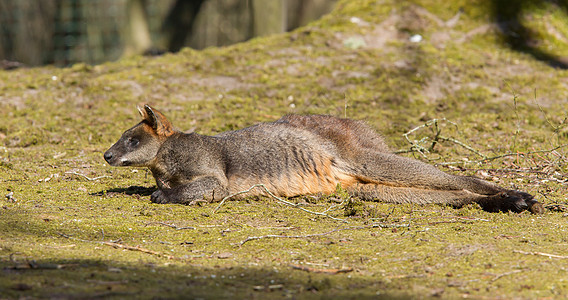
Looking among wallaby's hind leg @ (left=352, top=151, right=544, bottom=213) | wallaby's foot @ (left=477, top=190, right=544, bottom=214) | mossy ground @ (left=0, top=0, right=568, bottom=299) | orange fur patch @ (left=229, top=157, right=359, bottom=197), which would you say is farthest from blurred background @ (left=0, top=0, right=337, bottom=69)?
wallaby's foot @ (left=477, top=190, right=544, bottom=214)

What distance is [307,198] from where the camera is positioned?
6152 millimetres

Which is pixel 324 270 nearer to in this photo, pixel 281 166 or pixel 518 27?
pixel 281 166

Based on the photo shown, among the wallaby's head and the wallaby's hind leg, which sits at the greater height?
the wallaby's head

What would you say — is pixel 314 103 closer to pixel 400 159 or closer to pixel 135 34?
pixel 400 159

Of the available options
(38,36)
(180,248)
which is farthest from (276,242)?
(38,36)

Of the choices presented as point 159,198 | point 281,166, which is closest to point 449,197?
point 281,166

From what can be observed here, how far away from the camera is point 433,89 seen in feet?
32.9

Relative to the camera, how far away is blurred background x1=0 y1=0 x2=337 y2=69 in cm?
1323

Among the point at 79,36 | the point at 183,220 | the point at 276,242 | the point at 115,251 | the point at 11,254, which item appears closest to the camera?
the point at 11,254

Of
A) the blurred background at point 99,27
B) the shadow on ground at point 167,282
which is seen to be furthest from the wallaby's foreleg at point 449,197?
the blurred background at point 99,27

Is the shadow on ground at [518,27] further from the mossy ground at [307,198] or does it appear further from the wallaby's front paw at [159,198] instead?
the wallaby's front paw at [159,198]

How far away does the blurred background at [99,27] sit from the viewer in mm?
13234

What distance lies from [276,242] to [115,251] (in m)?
1.19

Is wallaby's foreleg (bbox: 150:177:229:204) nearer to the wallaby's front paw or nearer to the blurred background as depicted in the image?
the wallaby's front paw
